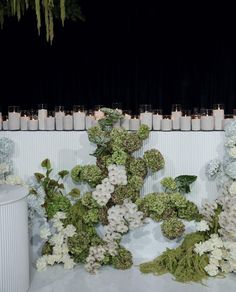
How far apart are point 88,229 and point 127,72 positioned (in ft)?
9.61

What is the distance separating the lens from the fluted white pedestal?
278 cm

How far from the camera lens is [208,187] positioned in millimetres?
3467

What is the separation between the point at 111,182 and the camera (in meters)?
3.26

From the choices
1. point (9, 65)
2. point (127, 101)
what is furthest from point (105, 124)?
point (9, 65)

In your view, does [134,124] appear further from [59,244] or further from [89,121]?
[59,244]

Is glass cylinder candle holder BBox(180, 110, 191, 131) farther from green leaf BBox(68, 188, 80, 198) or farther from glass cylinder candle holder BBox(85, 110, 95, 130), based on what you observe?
green leaf BBox(68, 188, 80, 198)

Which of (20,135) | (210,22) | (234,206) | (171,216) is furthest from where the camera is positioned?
(210,22)

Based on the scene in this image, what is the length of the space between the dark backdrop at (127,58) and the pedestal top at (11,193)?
9.95 ft

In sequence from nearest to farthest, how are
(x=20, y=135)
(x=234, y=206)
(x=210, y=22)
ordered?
(x=234, y=206)
(x=20, y=135)
(x=210, y=22)

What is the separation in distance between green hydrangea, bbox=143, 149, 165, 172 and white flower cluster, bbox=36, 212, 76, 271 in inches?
24.4

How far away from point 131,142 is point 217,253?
0.84 metres

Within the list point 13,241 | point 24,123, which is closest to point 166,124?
point 24,123

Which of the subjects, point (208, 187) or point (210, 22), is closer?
point (208, 187)

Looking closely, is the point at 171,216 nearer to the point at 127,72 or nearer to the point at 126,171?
the point at 126,171
